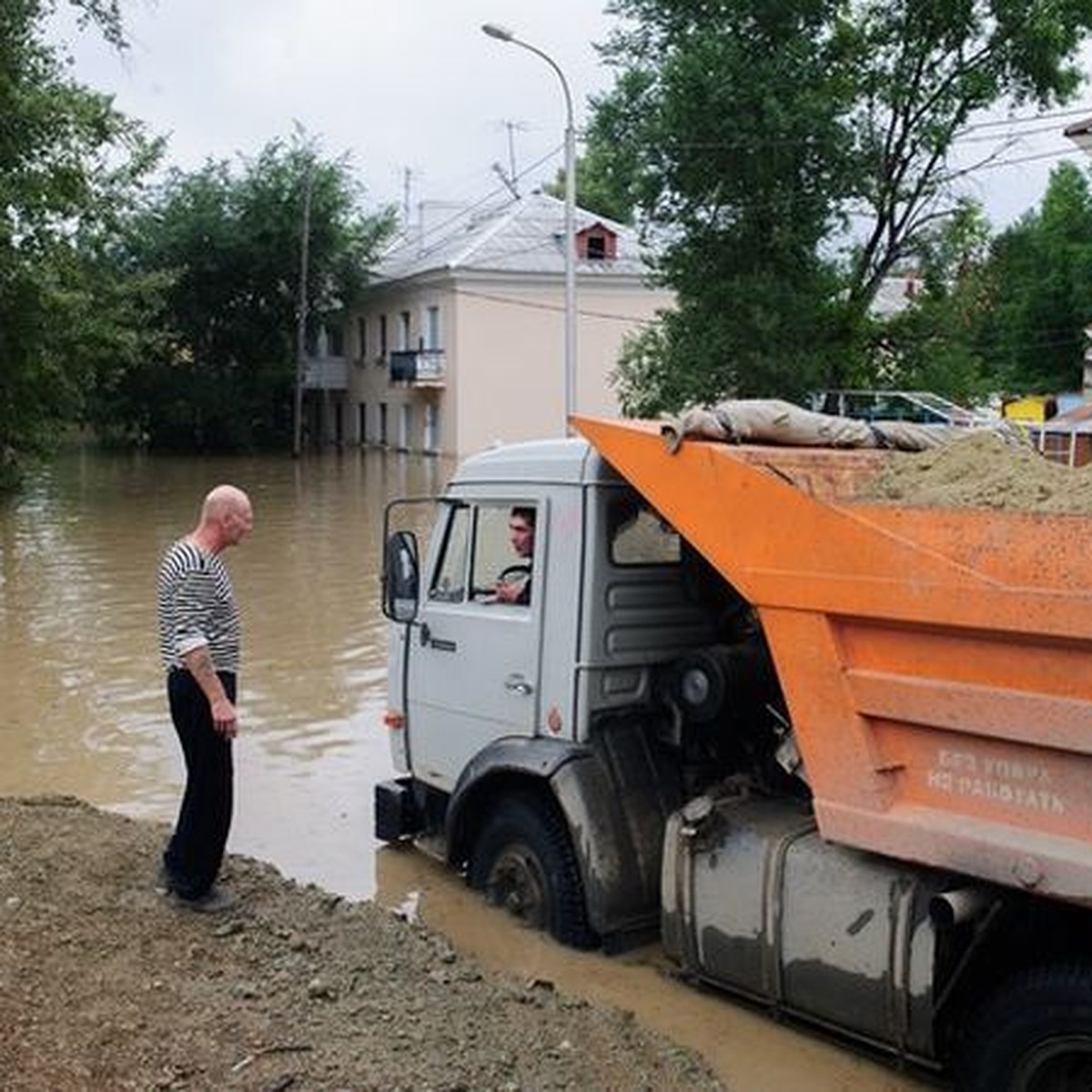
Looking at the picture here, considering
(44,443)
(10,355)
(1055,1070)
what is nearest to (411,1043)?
(1055,1070)

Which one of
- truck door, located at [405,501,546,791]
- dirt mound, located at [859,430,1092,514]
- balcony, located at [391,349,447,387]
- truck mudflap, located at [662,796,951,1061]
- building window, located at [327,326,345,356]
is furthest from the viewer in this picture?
building window, located at [327,326,345,356]

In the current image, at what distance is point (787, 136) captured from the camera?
2827 centimetres

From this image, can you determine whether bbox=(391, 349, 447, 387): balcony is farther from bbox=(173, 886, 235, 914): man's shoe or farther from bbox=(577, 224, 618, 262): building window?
bbox=(173, 886, 235, 914): man's shoe

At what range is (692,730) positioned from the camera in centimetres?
585

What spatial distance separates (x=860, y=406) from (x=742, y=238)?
167 inches

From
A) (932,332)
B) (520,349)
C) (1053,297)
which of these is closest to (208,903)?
(932,332)

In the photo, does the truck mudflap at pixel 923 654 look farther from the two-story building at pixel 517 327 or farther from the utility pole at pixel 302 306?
the utility pole at pixel 302 306

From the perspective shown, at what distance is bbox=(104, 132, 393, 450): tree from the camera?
2061 inches

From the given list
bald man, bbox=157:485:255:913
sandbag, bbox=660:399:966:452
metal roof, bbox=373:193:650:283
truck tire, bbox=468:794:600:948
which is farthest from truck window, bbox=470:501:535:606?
metal roof, bbox=373:193:650:283

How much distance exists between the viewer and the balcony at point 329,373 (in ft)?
195

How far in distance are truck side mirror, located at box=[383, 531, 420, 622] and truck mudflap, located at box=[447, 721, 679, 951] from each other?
1091mm

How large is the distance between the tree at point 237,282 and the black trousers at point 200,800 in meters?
47.2

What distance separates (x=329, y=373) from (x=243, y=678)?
48115 millimetres

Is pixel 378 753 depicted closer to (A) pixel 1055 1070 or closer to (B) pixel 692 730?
(B) pixel 692 730
